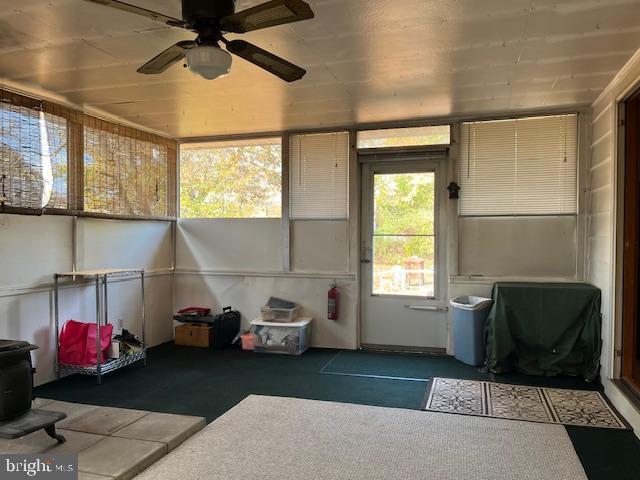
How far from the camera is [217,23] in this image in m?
2.10

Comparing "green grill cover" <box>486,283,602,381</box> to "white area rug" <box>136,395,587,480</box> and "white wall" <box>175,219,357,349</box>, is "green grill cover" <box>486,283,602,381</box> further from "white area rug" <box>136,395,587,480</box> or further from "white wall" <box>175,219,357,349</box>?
"white wall" <box>175,219,357,349</box>

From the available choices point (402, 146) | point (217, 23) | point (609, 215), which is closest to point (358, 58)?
point (217, 23)

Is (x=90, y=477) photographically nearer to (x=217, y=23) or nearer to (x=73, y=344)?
(x=73, y=344)

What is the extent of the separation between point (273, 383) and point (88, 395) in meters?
1.43

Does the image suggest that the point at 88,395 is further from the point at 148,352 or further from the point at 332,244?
the point at 332,244

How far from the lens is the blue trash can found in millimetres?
4277

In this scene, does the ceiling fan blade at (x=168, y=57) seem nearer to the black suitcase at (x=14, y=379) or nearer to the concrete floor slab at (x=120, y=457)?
the black suitcase at (x=14, y=379)

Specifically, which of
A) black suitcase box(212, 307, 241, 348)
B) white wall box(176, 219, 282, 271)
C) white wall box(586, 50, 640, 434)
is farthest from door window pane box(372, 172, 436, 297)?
black suitcase box(212, 307, 241, 348)

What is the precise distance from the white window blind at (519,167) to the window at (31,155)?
3760 mm

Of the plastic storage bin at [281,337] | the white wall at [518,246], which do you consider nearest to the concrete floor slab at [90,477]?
the plastic storage bin at [281,337]

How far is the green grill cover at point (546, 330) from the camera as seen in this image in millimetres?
3898

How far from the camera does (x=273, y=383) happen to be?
12.8ft

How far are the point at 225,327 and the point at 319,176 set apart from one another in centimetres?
198

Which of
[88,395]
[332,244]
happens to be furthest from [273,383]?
[332,244]
